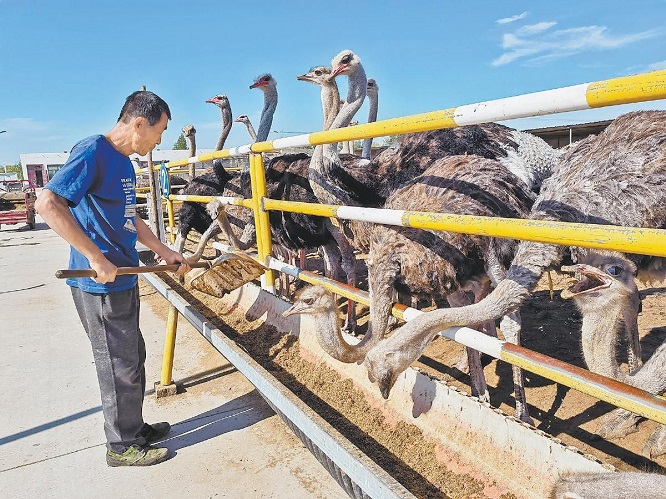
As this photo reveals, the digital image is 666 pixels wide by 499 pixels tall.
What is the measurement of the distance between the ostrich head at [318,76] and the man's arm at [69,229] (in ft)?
10.1

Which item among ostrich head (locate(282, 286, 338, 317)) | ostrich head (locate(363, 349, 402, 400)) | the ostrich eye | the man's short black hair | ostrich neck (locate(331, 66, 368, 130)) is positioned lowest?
ostrich head (locate(363, 349, 402, 400))

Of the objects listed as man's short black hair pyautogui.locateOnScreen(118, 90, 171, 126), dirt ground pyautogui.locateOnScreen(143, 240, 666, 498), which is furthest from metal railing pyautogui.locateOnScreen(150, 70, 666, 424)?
man's short black hair pyautogui.locateOnScreen(118, 90, 171, 126)

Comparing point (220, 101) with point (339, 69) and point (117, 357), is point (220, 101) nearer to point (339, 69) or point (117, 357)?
point (339, 69)

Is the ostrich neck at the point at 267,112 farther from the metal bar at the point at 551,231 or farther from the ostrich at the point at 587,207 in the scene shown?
the metal bar at the point at 551,231

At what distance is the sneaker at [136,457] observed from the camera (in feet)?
8.04

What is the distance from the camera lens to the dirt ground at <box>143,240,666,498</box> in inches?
87.1

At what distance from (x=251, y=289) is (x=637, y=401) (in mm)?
2877

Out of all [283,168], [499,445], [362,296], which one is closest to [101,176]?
[362,296]

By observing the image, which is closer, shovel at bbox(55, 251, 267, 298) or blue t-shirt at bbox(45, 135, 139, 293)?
blue t-shirt at bbox(45, 135, 139, 293)

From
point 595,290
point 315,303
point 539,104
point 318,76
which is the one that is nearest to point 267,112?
point 318,76

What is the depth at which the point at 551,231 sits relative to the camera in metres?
1.54

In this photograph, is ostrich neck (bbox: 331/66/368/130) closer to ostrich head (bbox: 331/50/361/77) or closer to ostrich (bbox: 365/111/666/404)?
ostrich head (bbox: 331/50/361/77)

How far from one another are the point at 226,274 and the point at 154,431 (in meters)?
0.92

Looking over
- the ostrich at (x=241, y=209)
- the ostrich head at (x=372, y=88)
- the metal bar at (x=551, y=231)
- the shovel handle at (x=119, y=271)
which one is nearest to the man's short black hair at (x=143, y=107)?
the shovel handle at (x=119, y=271)
